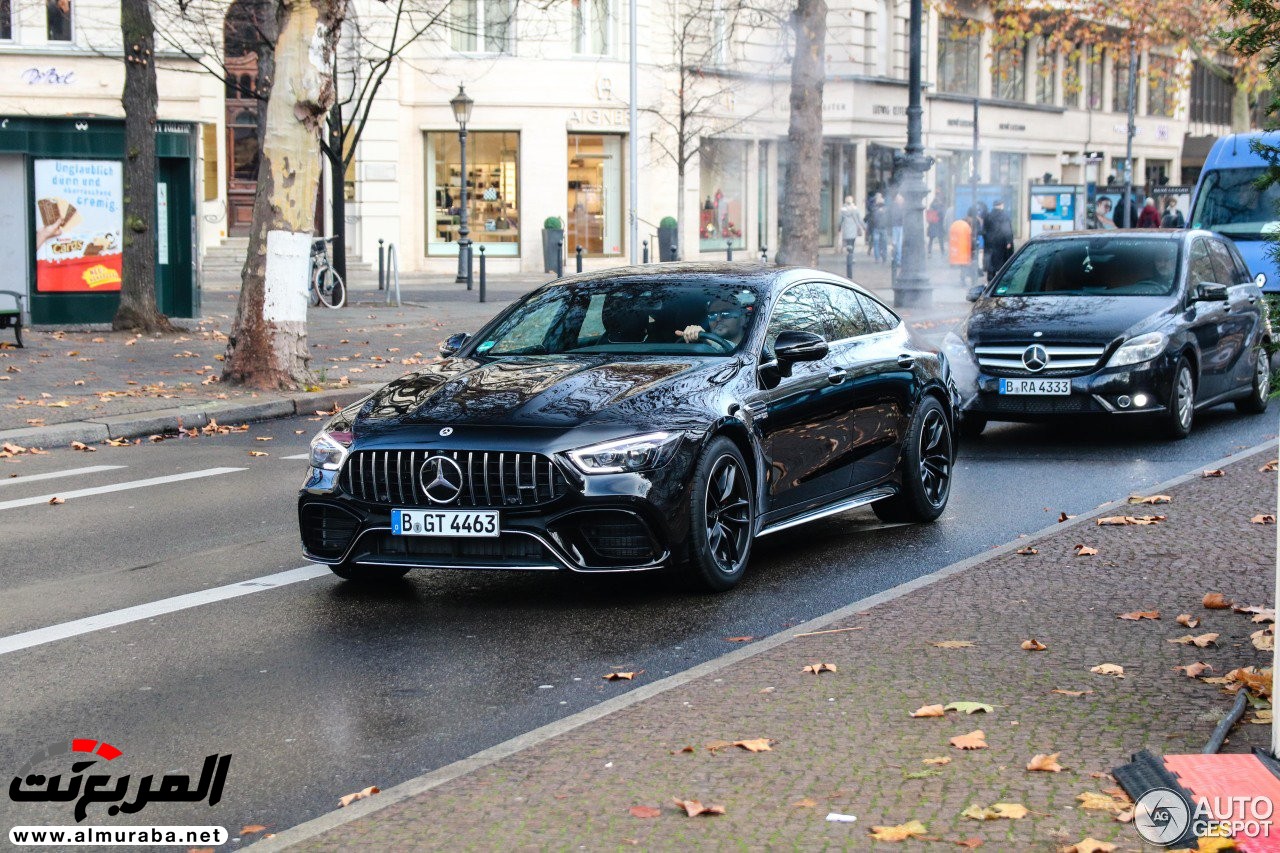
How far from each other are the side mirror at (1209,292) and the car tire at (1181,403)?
0.49 m

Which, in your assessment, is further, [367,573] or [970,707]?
[367,573]

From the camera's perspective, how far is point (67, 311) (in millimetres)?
23828

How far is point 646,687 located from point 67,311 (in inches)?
768

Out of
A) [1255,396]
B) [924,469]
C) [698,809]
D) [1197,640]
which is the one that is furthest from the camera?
[1255,396]

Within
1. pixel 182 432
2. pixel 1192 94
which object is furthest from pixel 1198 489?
pixel 1192 94

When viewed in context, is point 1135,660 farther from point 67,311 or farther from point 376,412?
point 67,311

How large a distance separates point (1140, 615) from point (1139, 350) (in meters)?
6.77

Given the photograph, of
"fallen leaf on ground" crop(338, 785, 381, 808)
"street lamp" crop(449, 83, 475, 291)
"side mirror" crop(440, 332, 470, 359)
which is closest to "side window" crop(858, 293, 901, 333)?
"side mirror" crop(440, 332, 470, 359)

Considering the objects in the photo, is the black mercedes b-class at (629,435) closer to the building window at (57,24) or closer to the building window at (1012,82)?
the building window at (57,24)

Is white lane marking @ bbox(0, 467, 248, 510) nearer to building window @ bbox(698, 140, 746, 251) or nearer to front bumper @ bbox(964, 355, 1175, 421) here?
front bumper @ bbox(964, 355, 1175, 421)

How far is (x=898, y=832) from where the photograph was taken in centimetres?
450

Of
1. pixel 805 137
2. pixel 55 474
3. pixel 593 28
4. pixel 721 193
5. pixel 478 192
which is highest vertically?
pixel 593 28

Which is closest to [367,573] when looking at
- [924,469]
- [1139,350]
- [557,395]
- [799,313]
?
[557,395]

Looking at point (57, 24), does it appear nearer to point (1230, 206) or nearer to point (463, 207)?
point (463, 207)
